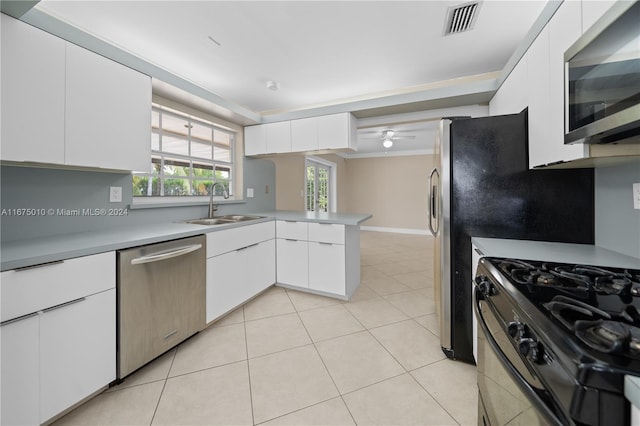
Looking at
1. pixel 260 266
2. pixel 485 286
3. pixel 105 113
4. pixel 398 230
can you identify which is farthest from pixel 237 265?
pixel 398 230

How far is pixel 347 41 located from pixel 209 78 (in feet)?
5.26

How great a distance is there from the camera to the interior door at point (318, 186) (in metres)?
6.00

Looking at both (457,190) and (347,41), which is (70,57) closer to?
(347,41)

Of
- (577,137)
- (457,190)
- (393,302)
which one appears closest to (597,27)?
(577,137)

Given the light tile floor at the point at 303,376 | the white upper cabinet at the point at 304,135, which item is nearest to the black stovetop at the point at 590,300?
the light tile floor at the point at 303,376

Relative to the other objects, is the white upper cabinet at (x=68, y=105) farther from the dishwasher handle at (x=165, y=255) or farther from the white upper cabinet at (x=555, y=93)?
the white upper cabinet at (x=555, y=93)

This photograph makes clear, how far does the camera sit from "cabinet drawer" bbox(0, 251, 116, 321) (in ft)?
3.29

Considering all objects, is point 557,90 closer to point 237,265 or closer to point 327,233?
point 327,233

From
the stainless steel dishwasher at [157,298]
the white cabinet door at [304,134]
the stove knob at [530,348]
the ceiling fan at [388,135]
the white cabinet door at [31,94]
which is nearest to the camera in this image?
the stove knob at [530,348]

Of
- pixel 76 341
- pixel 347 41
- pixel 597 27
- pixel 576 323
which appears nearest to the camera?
pixel 576 323

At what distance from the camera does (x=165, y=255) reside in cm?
158

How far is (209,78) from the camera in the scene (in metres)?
2.70

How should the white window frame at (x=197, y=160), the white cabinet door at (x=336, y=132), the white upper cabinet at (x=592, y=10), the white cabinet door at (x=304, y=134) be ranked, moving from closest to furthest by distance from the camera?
the white upper cabinet at (x=592, y=10), the white window frame at (x=197, y=160), the white cabinet door at (x=336, y=132), the white cabinet door at (x=304, y=134)

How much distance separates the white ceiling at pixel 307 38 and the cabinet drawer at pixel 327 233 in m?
1.45
